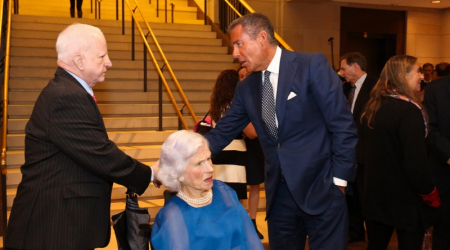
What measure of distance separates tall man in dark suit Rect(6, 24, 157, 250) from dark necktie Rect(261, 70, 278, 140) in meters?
0.85

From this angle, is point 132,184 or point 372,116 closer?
point 132,184

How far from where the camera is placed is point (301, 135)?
2879 millimetres

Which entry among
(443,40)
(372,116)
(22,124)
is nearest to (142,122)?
(22,124)

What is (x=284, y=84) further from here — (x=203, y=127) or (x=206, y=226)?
(x=203, y=127)

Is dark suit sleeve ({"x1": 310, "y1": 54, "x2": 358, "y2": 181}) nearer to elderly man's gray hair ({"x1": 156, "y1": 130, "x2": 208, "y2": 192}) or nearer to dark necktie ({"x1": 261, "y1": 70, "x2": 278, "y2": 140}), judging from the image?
dark necktie ({"x1": 261, "y1": 70, "x2": 278, "y2": 140})

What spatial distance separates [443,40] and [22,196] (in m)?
11.9

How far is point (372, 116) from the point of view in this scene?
3611mm

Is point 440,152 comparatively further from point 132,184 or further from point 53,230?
point 53,230

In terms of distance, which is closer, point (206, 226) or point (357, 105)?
point (206, 226)

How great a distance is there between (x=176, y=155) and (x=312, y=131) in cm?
77

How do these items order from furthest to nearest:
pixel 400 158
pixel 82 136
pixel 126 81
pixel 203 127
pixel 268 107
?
1. pixel 126 81
2. pixel 203 127
3. pixel 400 158
4. pixel 268 107
5. pixel 82 136

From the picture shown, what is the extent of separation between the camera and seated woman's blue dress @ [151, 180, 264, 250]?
8.00 ft

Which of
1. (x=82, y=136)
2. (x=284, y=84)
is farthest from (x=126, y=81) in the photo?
(x=82, y=136)

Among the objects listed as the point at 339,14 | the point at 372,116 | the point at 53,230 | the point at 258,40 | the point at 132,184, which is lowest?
the point at 53,230
